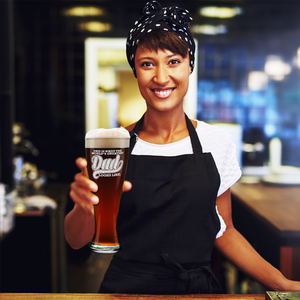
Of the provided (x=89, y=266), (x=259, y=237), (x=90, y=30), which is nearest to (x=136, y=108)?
(x=89, y=266)

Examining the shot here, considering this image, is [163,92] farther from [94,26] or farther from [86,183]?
[94,26]

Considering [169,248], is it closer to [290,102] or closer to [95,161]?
[95,161]

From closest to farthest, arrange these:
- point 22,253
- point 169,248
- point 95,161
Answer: point 95,161
point 169,248
point 22,253

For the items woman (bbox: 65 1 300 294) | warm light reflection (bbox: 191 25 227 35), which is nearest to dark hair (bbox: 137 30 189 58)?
woman (bbox: 65 1 300 294)

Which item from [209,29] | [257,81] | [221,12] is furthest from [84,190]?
[221,12]

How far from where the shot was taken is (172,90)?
65cm

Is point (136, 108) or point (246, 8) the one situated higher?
point (246, 8)

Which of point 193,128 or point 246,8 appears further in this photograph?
point 246,8

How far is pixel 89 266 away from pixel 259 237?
0.46 m

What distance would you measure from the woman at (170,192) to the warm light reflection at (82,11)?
2.53 m

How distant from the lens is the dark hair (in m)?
0.64

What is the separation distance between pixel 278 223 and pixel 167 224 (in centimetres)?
40

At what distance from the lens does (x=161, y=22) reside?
25.3 inches

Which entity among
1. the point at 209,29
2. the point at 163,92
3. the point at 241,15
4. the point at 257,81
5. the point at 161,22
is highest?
the point at 241,15
